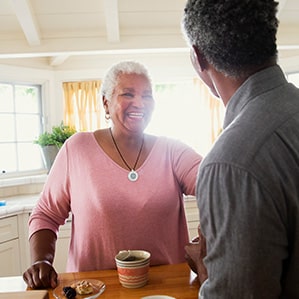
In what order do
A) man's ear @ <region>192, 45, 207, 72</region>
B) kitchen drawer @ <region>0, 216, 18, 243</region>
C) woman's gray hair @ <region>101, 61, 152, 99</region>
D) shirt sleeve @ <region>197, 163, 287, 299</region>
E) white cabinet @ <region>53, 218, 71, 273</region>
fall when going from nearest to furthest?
shirt sleeve @ <region>197, 163, 287, 299</region> → man's ear @ <region>192, 45, 207, 72</region> → woman's gray hair @ <region>101, 61, 152, 99</region> → kitchen drawer @ <region>0, 216, 18, 243</region> → white cabinet @ <region>53, 218, 71, 273</region>

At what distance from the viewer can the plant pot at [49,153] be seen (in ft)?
11.2

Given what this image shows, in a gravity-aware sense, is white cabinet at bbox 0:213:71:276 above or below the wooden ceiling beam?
below

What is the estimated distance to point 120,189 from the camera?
1.32 m

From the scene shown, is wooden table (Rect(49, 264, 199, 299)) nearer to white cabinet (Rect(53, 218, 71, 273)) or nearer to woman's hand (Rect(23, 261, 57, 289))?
woman's hand (Rect(23, 261, 57, 289))

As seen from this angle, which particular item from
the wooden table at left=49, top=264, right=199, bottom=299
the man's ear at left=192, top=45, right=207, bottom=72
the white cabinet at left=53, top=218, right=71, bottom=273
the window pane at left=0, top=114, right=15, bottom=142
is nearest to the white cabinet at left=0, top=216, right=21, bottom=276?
the white cabinet at left=53, top=218, right=71, bottom=273

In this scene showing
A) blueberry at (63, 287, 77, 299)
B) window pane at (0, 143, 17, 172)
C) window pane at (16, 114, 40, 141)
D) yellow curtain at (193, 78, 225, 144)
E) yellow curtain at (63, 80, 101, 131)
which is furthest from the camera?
yellow curtain at (193, 78, 225, 144)

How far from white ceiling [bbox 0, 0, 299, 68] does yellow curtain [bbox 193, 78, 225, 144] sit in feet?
3.14

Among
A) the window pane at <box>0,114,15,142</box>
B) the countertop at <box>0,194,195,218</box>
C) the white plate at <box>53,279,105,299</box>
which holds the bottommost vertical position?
the countertop at <box>0,194,195,218</box>

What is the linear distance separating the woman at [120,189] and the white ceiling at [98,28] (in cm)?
167

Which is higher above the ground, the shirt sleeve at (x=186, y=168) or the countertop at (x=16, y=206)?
the shirt sleeve at (x=186, y=168)

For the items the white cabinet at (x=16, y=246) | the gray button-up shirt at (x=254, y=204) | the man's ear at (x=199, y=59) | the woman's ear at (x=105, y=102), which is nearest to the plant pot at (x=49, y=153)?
the white cabinet at (x=16, y=246)

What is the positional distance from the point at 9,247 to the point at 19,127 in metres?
1.35

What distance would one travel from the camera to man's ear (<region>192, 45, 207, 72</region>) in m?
Answer: 0.66

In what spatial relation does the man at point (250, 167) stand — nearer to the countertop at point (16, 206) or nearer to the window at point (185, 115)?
the countertop at point (16, 206)
